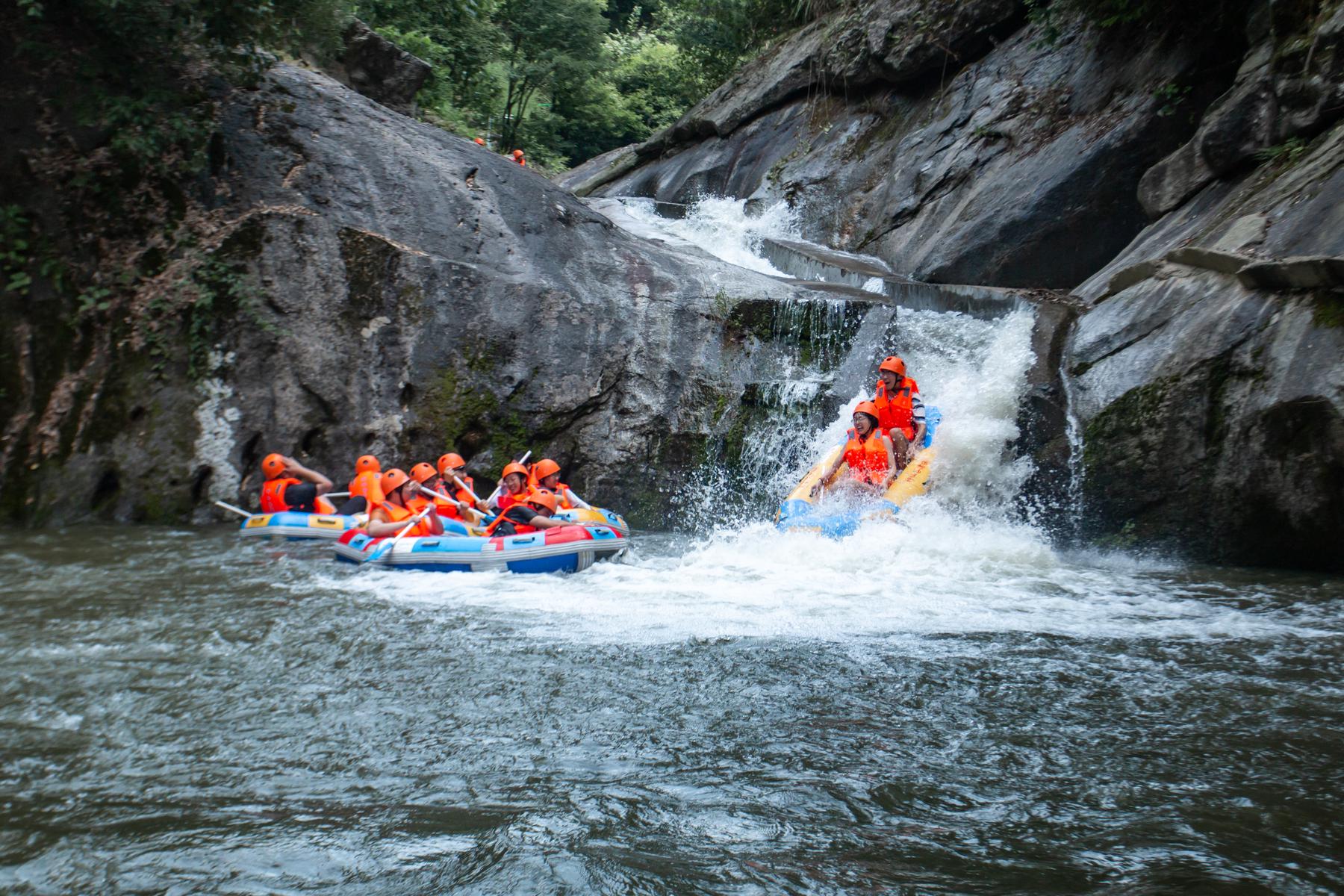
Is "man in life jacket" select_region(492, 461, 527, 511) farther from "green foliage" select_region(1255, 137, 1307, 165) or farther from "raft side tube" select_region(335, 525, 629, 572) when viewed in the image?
"green foliage" select_region(1255, 137, 1307, 165)

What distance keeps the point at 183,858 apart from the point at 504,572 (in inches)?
193

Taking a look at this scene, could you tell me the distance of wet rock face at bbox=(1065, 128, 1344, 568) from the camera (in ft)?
23.5

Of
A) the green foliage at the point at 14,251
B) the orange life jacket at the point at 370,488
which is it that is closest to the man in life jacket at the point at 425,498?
the orange life jacket at the point at 370,488

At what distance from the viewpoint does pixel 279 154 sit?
11.0 metres

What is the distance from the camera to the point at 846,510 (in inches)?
328

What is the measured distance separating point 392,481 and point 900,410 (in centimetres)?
481

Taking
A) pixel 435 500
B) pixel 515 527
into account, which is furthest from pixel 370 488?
pixel 515 527

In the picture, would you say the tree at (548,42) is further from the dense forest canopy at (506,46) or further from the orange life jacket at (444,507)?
the orange life jacket at (444,507)

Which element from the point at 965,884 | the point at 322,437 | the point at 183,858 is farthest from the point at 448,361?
the point at 965,884

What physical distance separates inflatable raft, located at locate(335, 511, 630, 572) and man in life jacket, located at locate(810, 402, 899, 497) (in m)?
2.39

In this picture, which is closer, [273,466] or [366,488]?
[366,488]

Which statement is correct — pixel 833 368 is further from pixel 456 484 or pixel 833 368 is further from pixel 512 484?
pixel 456 484

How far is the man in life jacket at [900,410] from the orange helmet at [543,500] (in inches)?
125

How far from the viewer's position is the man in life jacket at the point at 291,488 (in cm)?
952
